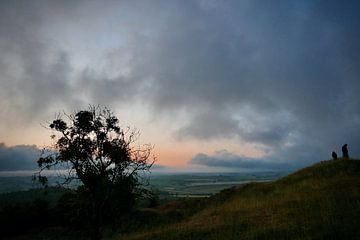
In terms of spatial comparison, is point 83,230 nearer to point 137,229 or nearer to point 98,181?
point 137,229

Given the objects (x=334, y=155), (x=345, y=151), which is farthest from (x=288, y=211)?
(x=334, y=155)

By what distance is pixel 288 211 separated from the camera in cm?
3375

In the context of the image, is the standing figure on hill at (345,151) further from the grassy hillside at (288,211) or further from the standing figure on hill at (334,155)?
the grassy hillside at (288,211)

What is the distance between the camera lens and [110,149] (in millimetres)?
29188

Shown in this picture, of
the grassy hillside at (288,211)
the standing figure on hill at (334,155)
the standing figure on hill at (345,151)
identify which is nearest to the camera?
the grassy hillside at (288,211)

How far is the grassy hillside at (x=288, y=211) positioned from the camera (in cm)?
2552

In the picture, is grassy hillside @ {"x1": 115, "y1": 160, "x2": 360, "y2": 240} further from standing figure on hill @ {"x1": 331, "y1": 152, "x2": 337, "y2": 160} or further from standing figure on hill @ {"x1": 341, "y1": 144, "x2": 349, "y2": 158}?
standing figure on hill @ {"x1": 341, "y1": 144, "x2": 349, "y2": 158}

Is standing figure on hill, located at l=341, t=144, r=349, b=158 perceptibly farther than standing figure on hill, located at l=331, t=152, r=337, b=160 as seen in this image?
No

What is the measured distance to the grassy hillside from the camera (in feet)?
83.7

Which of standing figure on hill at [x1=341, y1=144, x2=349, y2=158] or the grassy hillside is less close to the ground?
standing figure on hill at [x1=341, y1=144, x2=349, y2=158]

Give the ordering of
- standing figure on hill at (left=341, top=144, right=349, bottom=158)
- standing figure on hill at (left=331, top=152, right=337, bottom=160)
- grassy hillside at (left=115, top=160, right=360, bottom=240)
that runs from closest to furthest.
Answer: grassy hillside at (left=115, top=160, right=360, bottom=240) < standing figure on hill at (left=341, top=144, right=349, bottom=158) < standing figure on hill at (left=331, top=152, right=337, bottom=160)

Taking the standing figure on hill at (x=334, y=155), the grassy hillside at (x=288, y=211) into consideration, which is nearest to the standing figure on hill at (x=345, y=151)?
the standing figure on hill at (x=334, y=155)

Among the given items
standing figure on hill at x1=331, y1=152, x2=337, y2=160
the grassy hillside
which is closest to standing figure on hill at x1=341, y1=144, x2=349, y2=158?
standing figure on hill at x1=331, y1=152, x2=337, y2=160

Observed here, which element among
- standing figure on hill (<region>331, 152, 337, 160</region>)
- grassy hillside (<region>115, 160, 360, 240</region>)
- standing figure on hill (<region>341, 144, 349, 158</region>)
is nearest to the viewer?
grassy hillside (<region>115, 160, 360, 240</region>)
